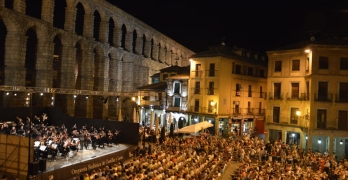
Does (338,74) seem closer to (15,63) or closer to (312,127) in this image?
(312,127)

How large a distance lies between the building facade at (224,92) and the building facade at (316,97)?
9761 millimetres

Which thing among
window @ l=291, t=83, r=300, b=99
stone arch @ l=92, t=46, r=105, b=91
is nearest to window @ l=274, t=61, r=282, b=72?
window @ l=291, t=83, r=300, b=99

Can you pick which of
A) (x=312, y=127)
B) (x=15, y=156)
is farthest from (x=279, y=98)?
(x=15, y=156)

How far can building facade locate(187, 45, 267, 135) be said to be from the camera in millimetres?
44844

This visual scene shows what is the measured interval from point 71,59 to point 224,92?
23.1 metres

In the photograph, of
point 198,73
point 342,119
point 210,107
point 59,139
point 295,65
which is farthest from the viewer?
point 198,73

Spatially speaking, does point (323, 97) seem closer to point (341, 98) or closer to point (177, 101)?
point (341, 98)

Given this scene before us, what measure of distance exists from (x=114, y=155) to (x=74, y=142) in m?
3.47

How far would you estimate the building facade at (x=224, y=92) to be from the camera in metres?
44.8

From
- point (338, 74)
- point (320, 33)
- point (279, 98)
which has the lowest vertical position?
point (279, 98)

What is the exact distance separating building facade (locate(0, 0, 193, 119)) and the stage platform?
6.77 metres

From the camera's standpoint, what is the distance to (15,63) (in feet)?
121

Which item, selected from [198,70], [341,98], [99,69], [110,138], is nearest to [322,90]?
[341,98]

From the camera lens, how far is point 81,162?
21.9 m
